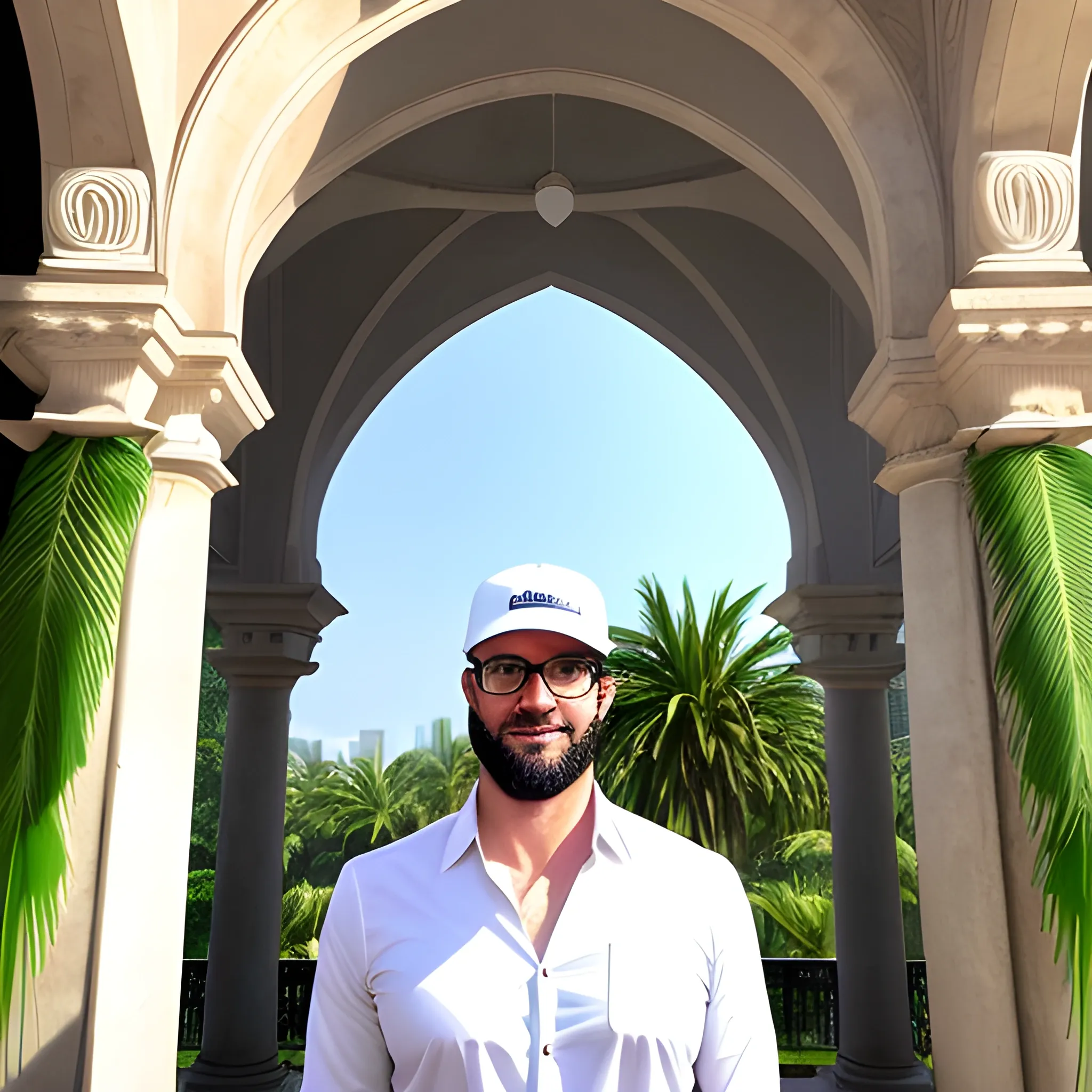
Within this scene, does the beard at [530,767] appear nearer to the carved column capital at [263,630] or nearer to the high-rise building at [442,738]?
the carved column capital at [263,630]

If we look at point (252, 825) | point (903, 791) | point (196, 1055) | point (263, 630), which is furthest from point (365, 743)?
point (252, 825)

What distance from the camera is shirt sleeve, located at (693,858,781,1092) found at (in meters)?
1.68

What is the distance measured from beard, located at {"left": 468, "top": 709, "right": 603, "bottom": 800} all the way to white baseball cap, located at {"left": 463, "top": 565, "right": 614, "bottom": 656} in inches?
5.9

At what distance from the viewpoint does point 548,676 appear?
1710mm

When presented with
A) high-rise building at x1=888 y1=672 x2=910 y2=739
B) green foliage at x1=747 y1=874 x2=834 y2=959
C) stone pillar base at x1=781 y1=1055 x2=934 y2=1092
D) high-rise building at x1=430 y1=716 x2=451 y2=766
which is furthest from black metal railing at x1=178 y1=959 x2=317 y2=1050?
high-rise building at x1=430 y1=716 x2=451 y2=766

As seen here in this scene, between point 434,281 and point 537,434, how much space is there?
4068cm

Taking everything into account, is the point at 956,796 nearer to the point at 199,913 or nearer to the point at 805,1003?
the point at 805,1003

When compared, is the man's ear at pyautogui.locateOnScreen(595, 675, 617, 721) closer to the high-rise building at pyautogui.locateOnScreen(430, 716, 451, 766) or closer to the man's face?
the man's face

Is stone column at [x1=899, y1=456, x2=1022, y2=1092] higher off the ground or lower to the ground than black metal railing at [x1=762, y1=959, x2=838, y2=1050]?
higher

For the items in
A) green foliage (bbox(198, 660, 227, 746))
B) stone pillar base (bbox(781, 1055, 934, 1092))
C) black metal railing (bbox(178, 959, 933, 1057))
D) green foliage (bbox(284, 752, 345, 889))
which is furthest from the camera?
green foliage (bbox(284, 752, 345, 889))

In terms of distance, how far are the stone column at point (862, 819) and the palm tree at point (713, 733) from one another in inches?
396

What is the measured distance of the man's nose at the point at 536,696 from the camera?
1678 millimetres

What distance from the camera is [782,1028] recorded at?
1284 centimetres

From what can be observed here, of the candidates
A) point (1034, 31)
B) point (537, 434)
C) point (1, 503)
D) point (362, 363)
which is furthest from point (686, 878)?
point (537, 434)
